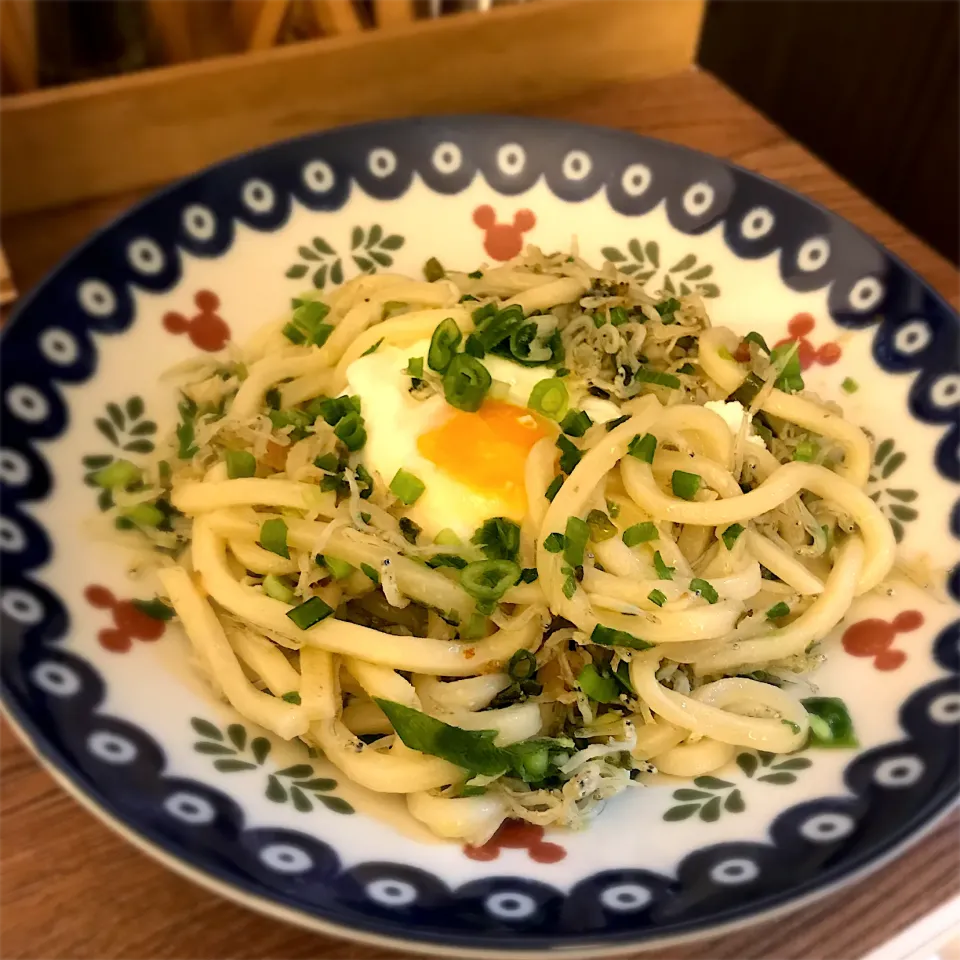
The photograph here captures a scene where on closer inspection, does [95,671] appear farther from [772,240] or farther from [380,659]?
[772,240]

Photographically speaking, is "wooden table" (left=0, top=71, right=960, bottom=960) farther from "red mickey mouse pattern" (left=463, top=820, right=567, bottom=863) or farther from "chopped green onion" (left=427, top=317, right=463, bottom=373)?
"chopped green onion" (left=427, top=317, right=463, bottom=373)

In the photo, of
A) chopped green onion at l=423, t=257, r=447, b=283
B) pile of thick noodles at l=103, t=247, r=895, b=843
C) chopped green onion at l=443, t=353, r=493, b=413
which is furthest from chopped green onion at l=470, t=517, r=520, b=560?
chopped green onion at l=423, t=257, r=447, b=283

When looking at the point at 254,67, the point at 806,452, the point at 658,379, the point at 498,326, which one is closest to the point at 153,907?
the point at 498,326

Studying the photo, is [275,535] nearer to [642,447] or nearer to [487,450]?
Result: [487,450]

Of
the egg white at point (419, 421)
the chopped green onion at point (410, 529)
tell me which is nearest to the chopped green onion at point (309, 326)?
the egg white at point (419, 421)

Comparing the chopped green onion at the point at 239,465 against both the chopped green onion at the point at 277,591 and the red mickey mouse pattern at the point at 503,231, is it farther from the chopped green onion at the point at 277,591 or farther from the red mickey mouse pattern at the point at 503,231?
the red mickey mouse pattern at the point at 503,231

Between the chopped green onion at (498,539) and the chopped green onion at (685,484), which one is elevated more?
the chopped green onion at (498,539)

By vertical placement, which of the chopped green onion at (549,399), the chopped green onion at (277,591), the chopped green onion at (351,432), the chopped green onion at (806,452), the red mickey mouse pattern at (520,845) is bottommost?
the red mickey mouse pattern at (520,845)
